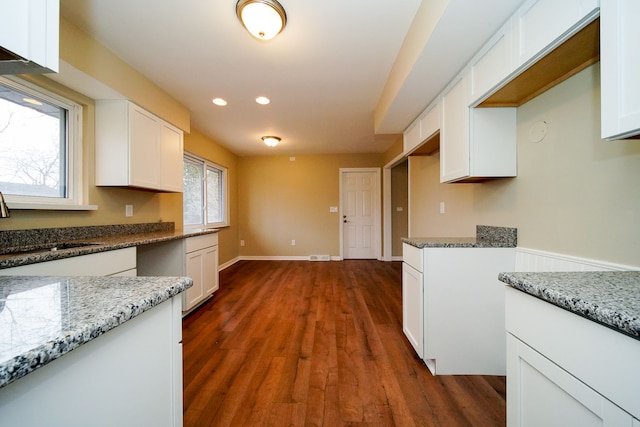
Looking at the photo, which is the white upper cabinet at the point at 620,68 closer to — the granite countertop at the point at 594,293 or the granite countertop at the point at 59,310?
the granite countertop at the point at 594,293

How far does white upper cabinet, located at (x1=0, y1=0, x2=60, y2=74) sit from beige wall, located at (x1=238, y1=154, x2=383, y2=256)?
4843mm

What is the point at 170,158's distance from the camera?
2.81m

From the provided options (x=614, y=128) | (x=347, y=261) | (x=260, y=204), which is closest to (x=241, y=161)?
(x=260, y=204)

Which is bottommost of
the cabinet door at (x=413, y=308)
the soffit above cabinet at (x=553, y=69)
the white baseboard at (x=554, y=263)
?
the cabinet door at (x=413, y=308)

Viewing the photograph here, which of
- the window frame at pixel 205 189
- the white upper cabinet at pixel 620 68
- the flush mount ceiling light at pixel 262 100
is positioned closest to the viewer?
the white upper cabinet at pixel 620 68

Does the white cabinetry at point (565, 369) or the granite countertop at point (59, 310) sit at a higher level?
the granite countertop at point (59, 310)

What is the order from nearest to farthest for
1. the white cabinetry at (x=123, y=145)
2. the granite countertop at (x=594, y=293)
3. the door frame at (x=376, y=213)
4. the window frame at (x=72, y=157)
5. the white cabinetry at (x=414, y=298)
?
the granite countertop at (x=594, y=293) < the white cabinetry at (x=414, y=298) < the window frame at (x=72, y=157) < the white cabinetry at (x=123, y=145) < the door frame at (x=376, y=213)

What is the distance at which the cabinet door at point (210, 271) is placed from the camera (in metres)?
2.95

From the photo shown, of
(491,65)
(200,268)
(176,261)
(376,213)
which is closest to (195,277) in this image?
(200,268)

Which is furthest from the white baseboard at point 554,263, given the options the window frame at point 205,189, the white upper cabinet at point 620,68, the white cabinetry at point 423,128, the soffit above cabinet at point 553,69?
the window frame at point 205,189

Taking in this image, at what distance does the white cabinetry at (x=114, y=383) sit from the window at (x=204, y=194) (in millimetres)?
3497

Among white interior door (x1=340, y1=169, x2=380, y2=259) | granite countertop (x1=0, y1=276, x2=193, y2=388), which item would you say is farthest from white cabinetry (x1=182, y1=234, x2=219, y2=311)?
white interior door (x1=340, y1=169, x2=380, y2=259)

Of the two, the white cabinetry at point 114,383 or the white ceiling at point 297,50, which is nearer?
the white cabinetry at point 114,383

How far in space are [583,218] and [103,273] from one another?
9.06 ft
